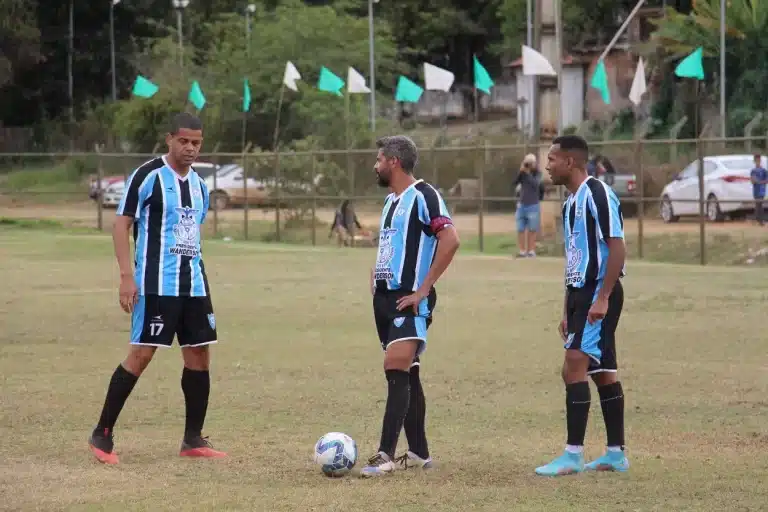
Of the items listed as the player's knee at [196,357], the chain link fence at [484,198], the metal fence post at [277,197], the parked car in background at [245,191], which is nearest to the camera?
the player's knee at [196,357]

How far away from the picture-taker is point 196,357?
8430 mm

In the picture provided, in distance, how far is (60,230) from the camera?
36.2 meters

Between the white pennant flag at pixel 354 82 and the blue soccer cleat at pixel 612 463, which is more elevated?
the white pennant flag at pixel 354 82

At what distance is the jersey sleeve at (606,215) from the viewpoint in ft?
25.0

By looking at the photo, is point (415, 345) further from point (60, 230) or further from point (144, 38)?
point (144, 38)

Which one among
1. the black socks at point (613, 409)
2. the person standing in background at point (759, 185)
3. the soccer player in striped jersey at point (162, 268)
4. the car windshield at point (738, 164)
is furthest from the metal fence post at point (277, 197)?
the black socks at point (613, 409)

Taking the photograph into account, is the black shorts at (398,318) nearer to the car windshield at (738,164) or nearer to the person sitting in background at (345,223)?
the car windshield at (738,164)

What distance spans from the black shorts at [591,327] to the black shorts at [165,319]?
2085 millimetres

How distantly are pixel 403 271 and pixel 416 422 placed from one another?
855mm

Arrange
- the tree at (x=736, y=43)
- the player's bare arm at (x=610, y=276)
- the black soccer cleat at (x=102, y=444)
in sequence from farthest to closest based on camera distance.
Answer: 1. the tree at (x=736, y=43)
2. the black soccer cleat at (x=102, y=444)
3. the player's bare arm at (x=610, y=276)

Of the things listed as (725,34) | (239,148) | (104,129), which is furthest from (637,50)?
(104,129)

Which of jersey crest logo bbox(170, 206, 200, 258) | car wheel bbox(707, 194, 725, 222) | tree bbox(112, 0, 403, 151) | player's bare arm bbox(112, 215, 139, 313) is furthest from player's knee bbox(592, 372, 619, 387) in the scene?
tree bbox(112, 0, 403, 151)

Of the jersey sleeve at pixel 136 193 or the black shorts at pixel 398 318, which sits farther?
the jersey sleeve at pixel 136 193

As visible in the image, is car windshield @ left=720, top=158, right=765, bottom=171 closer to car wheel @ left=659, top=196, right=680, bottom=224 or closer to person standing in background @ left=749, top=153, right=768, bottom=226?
person standing in background @ left=749, top=153, right=768, bottom=226
